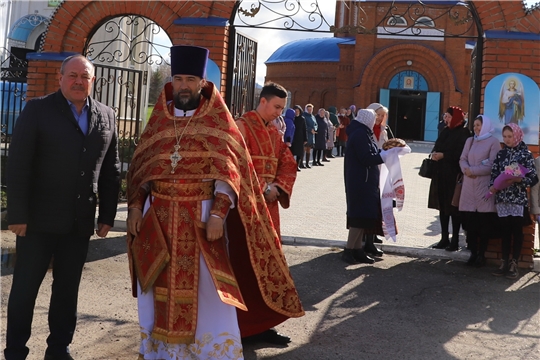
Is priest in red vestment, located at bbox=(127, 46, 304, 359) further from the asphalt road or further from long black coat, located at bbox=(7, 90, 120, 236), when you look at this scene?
the asphalt road

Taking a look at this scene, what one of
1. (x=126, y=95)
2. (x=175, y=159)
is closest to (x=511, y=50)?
(x=175, y=159)

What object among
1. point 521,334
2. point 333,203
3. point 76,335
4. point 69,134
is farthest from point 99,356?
point 333,203

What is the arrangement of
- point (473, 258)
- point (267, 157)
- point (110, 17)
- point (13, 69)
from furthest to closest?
point (13, 69)
point (110, 17)
point (473, 258)
point (267, 157)

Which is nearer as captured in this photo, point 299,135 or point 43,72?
point 43,72

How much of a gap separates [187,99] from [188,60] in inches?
9.7

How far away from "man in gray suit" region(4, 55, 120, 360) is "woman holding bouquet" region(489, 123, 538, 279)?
4872 mm

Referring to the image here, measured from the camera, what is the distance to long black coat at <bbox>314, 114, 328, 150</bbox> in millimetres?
21609

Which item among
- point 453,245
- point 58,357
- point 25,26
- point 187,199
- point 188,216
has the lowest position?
point 58,357

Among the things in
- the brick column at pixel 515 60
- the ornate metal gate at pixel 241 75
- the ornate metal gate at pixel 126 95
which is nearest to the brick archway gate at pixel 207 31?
the brick column at pixel 515 60

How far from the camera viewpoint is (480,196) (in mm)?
8195

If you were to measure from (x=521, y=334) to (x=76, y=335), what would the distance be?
3579 mm

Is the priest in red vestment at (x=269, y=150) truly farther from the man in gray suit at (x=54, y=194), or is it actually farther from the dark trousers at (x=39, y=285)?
the dark trousers at (x=39, y=285)

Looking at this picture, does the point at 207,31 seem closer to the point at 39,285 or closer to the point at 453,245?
the point at 453,245

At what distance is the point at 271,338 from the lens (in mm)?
5391
